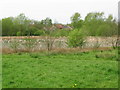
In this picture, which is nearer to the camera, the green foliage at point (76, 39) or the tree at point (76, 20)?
the green foliage at point (76, 39)

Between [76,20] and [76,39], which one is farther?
[76,20]

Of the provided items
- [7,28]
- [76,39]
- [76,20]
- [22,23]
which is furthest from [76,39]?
[76,20]

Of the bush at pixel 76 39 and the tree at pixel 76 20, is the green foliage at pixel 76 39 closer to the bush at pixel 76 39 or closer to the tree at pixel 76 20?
the bush at pixel 76 39

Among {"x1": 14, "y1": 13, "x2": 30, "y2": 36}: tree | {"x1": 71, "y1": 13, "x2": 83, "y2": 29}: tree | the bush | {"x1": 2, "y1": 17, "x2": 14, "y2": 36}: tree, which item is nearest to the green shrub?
the bush

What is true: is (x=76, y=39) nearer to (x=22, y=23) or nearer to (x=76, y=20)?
(x=22, y=23)

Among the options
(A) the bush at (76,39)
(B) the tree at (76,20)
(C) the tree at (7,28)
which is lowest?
(A) the bush at (76,39)

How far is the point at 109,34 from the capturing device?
28312 millimetres

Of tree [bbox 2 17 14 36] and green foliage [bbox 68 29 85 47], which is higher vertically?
tree [bbox 2 17 14 36]

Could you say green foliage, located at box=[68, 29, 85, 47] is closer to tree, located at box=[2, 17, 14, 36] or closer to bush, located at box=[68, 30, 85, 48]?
bush, located at box=[68, 30, 85, 48]

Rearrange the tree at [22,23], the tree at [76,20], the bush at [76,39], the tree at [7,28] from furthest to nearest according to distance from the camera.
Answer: the tree at [76,20]
the tree at [22,23]
the tree at [7,28]
the bush at [76,39]

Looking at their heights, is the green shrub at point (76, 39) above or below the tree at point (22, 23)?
below

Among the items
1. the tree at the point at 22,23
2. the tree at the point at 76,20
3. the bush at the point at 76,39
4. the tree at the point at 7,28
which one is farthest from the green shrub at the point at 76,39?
the tree at the point at 76,20

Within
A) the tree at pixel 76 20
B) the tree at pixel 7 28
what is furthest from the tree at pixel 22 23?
the tree at pixel 76 20

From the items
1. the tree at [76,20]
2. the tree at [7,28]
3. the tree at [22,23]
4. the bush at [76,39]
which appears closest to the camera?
the bush at [76,39]
